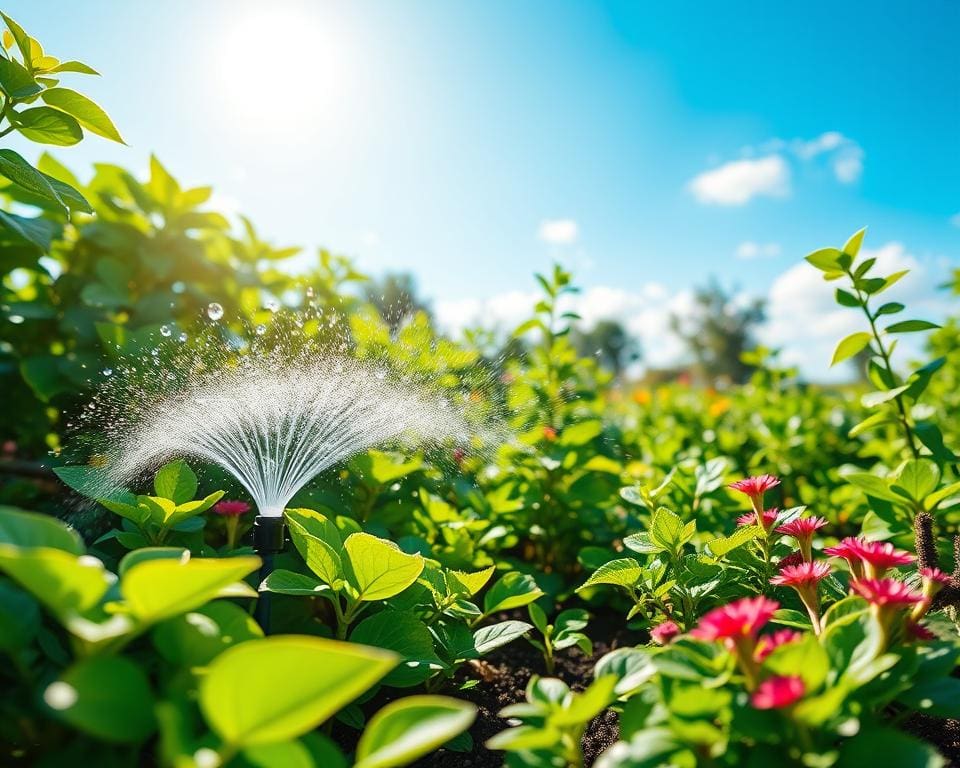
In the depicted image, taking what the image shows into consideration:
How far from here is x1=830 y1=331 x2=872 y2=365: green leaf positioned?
180 cm

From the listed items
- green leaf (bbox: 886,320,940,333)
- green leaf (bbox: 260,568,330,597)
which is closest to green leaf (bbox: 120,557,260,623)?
green leaf (bbox: 260,568,330,597)

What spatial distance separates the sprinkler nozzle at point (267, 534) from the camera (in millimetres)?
1267

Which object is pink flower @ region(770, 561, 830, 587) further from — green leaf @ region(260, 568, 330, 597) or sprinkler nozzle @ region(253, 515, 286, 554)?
sprinkler nozzle @ region(253, 515, 286, 554)

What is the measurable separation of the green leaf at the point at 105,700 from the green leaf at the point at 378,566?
1.36 feet

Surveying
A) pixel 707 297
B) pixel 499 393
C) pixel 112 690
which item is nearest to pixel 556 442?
pixel 499 393

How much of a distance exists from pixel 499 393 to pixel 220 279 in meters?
1.59

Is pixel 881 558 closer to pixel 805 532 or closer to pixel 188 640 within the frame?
pixel 805 532

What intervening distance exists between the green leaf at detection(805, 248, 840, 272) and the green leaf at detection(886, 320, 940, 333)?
235mm

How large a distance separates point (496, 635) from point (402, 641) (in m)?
0.26

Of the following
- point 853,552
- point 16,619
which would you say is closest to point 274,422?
point 16,619

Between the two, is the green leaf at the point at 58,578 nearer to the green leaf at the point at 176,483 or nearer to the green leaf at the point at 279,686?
the green leaf at the point at 279,686

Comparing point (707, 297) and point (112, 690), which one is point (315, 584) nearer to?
point (112, 690)

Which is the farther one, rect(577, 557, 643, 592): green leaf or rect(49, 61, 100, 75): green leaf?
rect(49, 61, 100, 75): green leaf

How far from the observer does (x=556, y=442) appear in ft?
7.80
